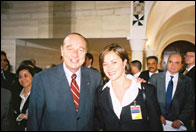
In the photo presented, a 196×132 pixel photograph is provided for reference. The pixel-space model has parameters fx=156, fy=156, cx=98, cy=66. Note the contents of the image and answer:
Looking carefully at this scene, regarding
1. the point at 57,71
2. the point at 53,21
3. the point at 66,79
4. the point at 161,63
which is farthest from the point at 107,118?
the point at 161,63

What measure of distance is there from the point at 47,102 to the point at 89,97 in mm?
392

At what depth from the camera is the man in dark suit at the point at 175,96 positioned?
2.17 meters

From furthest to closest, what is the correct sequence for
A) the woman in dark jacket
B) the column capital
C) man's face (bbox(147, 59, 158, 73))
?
the column capital
man's face (bbox(147, 59, 158, 73))
the woman in dark jacket

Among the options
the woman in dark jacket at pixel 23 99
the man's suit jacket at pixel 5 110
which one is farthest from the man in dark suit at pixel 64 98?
the woman in dark jacket at pixel 23 99

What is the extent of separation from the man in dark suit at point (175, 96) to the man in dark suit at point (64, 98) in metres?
1.27

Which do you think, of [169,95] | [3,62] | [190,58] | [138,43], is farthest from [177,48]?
[3,62]

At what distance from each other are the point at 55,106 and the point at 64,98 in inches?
4.1

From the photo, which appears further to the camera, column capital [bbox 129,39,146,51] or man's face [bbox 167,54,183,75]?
column capital [bbox 129,39,146,51]

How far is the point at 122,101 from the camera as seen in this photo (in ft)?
4.79

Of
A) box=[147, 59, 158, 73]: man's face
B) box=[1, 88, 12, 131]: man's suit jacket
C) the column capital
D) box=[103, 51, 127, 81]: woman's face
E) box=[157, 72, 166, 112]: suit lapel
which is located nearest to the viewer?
box=[103, 51, 127, 81]: woman's face

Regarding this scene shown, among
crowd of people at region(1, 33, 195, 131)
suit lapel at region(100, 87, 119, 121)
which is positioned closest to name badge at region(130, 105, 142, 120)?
crowd of people at region(1, 33, 195, 131)

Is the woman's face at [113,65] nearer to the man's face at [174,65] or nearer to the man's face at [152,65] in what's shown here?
the man's face at [174,65]

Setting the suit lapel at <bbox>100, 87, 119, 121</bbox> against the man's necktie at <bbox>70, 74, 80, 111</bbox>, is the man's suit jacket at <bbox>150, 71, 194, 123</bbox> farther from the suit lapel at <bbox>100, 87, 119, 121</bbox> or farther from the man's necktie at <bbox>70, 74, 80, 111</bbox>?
the man's necktie at <bbox>70, 74, 80, 111</bbox>

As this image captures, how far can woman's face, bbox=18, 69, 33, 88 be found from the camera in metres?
2.23
